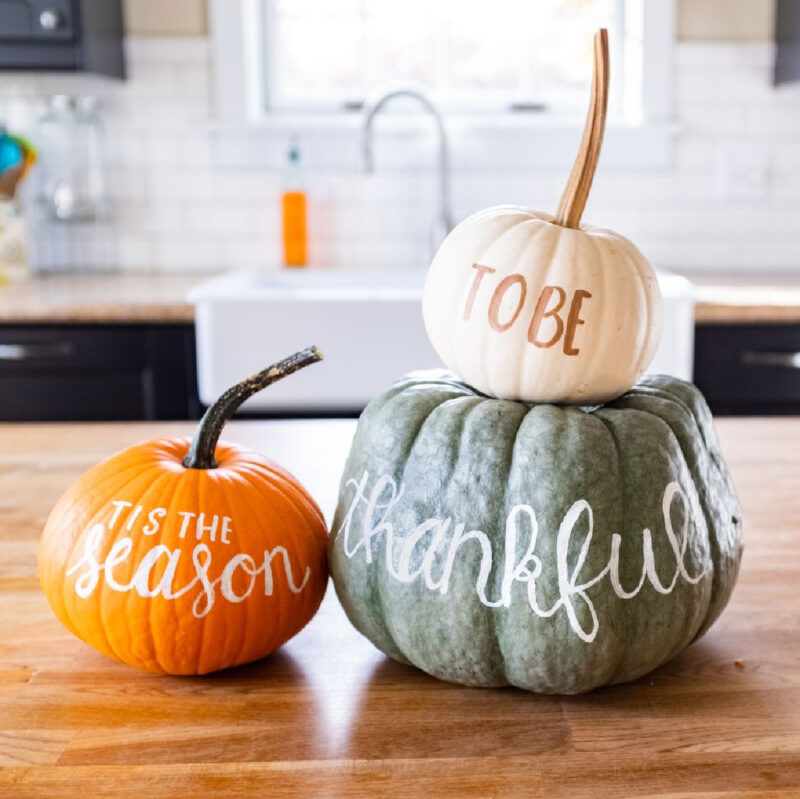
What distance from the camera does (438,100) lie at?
302cm

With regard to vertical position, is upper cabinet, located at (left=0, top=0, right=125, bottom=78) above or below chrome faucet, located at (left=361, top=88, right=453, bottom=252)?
above

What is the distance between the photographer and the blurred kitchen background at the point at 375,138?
2.83 meters

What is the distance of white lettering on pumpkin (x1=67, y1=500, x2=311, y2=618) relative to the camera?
25.1 inches

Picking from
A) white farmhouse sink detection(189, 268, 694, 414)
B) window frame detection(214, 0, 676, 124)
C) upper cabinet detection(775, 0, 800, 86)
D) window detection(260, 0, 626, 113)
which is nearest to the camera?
white farmhouse sink detection(189, 268, 694, 414)

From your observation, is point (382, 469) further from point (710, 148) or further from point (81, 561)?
point (710, 148)

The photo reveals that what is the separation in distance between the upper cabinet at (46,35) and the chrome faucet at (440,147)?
27.7 inches

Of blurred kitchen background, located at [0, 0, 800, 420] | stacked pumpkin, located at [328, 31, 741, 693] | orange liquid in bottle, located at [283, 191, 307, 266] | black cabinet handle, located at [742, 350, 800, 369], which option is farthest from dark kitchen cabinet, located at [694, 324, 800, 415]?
stacked pumpkin, located at [328, 31, 741, 693]

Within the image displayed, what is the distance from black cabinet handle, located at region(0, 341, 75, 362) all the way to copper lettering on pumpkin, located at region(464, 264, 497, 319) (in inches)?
72.3

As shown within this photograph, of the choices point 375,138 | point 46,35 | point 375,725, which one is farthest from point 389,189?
point 375,725

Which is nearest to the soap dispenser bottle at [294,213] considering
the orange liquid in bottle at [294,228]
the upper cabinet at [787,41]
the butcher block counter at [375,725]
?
the orange liquid in bottle at [294,228]

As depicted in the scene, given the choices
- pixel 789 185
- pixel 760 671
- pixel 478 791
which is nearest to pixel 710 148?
pixel 789 185

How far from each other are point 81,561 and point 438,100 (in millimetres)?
2581

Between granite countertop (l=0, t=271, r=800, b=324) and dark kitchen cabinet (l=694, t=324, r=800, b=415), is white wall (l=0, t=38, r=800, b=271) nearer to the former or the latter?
granite countertop (l=0, t=271, r=800, b=324)

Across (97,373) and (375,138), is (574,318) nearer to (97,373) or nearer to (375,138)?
(97,373)
